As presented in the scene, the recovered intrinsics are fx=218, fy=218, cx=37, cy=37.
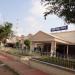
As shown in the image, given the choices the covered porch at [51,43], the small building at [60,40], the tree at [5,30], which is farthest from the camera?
the tree at [5,30]

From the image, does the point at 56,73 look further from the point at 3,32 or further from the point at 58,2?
the point at 3,32

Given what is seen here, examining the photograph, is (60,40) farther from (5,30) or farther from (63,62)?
(5,30)

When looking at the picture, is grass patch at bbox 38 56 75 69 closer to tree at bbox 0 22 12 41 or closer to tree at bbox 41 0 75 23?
tree at bbox 41 0 75 23

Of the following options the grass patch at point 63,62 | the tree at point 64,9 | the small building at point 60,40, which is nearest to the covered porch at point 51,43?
the small building at point 60,40

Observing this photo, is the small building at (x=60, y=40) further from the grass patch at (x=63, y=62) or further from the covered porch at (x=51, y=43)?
the grass patch at (x=63, y=62)

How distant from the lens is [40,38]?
38.8 m

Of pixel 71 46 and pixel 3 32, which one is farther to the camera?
pixel 3 32

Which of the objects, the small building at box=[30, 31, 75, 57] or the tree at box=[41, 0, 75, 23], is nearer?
the tree at box=[41, 0, 75, 23]

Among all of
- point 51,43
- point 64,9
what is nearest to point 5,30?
point 51,43

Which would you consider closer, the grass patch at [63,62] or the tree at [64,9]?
the tree at [64,9]

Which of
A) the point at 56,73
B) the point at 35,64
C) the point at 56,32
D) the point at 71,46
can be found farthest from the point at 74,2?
the point at 56,32

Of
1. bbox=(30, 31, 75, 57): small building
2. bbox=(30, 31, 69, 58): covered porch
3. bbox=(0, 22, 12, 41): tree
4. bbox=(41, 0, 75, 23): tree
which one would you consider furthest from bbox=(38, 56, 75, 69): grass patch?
bbox=(0, 22, 12, 41): tree

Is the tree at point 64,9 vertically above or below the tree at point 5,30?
below

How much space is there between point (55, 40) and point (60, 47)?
18.9ft
